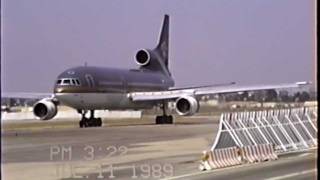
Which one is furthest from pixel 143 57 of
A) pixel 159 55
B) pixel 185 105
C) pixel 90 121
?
pixel 185 105

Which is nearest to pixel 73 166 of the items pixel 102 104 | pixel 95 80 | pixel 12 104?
pixel 102 104

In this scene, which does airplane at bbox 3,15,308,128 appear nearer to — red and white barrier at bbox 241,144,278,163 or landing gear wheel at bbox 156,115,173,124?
landing gear wheel at bbox 156,115,173,124

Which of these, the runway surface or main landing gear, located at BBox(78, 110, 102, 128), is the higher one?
main landing gear, located at BBox(78, 110, 102, 128)

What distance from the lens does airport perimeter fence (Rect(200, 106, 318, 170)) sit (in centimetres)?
1096

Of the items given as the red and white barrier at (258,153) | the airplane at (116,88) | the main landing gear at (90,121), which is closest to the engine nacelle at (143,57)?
the airplane at (116,88)

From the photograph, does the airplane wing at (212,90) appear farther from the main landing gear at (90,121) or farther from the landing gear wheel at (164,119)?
the main landing gear at (90,121)

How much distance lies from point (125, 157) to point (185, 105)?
3134 millimetres

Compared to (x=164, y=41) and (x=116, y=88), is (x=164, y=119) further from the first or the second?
(x=164, y=41)

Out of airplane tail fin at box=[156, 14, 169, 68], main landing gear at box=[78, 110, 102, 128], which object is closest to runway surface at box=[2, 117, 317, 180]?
main landing gear at box=[78, 110, 102, 128]

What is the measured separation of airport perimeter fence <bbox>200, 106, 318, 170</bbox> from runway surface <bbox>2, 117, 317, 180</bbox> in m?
0.31

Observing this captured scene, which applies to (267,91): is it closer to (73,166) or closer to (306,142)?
(73,166)

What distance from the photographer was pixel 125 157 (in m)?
11.6

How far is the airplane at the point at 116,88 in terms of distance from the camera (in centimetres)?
823

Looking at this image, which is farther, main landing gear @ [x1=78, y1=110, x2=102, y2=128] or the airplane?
main landing gear @ [x1=78, y1=110, x2=102, y2=128]
